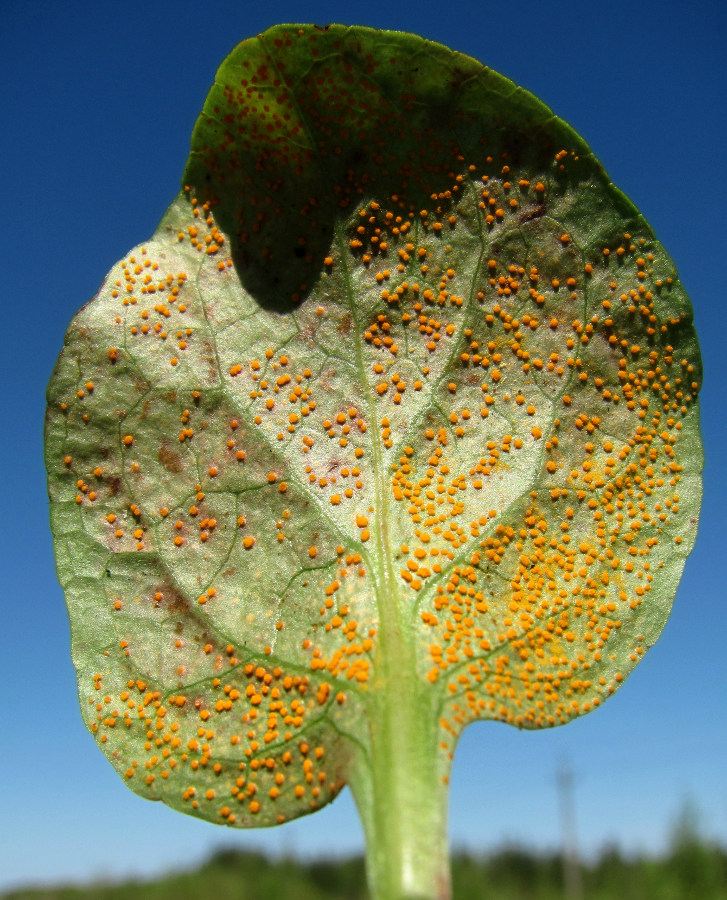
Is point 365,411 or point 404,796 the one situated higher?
point 365,411

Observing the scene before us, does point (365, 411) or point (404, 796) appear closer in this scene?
point (404, 796)

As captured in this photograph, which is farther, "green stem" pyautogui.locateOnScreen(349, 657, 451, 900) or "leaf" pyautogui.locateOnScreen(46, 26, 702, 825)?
"leaf" pyautogui.locateOnScreen(46, 26, 702, 825)

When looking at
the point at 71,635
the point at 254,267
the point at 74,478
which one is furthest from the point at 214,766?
the point at 254,267

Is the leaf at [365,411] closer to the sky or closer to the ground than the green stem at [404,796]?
closer to the sky

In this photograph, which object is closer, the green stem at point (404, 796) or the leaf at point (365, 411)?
the green stem at point (404, 796)

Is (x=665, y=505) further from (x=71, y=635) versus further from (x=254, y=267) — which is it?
(x=71, y=635)
